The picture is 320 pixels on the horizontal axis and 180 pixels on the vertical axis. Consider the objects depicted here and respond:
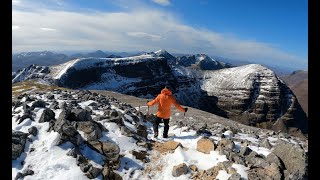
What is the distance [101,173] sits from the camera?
46.3ft

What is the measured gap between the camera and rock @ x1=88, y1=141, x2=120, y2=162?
15.8 meters

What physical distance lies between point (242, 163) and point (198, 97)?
7135 inches

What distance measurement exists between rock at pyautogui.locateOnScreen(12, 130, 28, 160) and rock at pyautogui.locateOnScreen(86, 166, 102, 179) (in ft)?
10.8

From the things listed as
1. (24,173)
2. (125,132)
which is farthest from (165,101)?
(24,173)

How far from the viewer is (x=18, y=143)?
14.8 meters

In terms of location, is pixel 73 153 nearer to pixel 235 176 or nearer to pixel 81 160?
pixel 81 160

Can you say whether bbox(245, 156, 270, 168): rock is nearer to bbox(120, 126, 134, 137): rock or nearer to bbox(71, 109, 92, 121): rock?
bbox(120, 126, 134, 137): rock

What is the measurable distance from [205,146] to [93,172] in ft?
19.4

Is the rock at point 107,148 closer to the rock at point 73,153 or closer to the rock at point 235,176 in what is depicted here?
the rock at point 73,153

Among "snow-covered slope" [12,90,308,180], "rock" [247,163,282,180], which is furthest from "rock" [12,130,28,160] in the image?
"rock" [247,163,282,180]

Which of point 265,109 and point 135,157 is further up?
point 135,157
